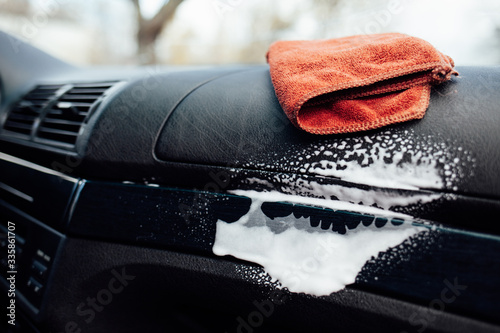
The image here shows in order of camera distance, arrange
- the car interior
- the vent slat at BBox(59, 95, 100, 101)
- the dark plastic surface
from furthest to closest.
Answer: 1. the vent slat at BBox(59, 95, 100, 101)
2. the dark plastic surface
3. the car interior

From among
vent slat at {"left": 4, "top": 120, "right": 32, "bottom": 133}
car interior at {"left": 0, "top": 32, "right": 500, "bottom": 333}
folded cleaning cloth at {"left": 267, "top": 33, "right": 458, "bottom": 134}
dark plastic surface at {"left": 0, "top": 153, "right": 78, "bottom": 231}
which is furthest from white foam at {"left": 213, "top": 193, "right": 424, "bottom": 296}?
vent slat at {"left": 4, "top": 120, "right": 32, "bottom": 133}

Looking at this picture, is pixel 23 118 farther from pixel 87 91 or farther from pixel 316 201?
pixel 316 201

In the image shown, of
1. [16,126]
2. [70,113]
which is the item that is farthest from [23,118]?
[70,113]

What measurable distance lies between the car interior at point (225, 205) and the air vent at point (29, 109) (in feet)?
0.06

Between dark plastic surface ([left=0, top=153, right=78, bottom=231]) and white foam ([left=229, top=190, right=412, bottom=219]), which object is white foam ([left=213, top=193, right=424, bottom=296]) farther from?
dark plastic surface ([left=0, top=153, right=78, bottom=231])

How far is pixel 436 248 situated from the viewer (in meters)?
0.59

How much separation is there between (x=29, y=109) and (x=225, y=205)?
0.91m

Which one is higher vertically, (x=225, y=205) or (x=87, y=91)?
(x=87, y=91)

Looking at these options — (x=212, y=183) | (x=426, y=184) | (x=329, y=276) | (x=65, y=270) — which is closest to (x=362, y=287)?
(x=329, y=276)

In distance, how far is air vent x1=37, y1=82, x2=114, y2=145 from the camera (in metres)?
1.01

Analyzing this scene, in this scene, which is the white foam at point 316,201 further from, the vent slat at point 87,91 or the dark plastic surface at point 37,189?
the vent slat at point 87,91

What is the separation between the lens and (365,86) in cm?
69

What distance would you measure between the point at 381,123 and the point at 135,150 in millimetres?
576

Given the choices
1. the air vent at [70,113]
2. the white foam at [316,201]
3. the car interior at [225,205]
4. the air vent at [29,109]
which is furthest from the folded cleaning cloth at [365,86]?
the air vent at [29,109]
